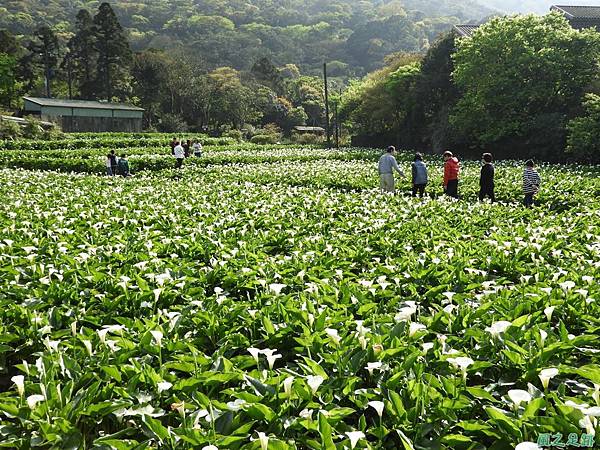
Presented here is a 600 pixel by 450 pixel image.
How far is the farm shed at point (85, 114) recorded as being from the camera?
43.9 metres

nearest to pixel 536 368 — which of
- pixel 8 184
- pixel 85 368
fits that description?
pixel 85 368

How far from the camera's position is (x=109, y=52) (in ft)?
173

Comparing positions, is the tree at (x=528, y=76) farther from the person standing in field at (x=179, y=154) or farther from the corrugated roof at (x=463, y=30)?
the person standing in field at (x=179, y=154)

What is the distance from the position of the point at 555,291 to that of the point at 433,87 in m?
33.1

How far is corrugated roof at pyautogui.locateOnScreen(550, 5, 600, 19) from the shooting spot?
36.0 meters

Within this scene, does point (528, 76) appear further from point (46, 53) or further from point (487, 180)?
point (46, 53)

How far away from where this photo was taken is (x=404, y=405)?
8.88 feet

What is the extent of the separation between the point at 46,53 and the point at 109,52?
22.2 feet

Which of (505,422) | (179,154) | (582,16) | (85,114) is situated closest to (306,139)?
(85,114)

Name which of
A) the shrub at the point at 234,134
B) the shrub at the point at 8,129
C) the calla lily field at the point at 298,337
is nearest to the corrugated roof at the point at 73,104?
A: the shrub at the point at 8,129

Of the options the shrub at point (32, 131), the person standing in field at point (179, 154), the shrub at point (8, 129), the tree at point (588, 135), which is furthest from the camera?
the shrub at point (32, 131)

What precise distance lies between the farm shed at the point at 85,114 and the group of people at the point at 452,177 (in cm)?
3831

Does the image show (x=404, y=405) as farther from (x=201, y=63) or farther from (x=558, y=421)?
(x=201, y=63)

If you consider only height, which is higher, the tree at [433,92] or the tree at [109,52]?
the tree at [109,52]
